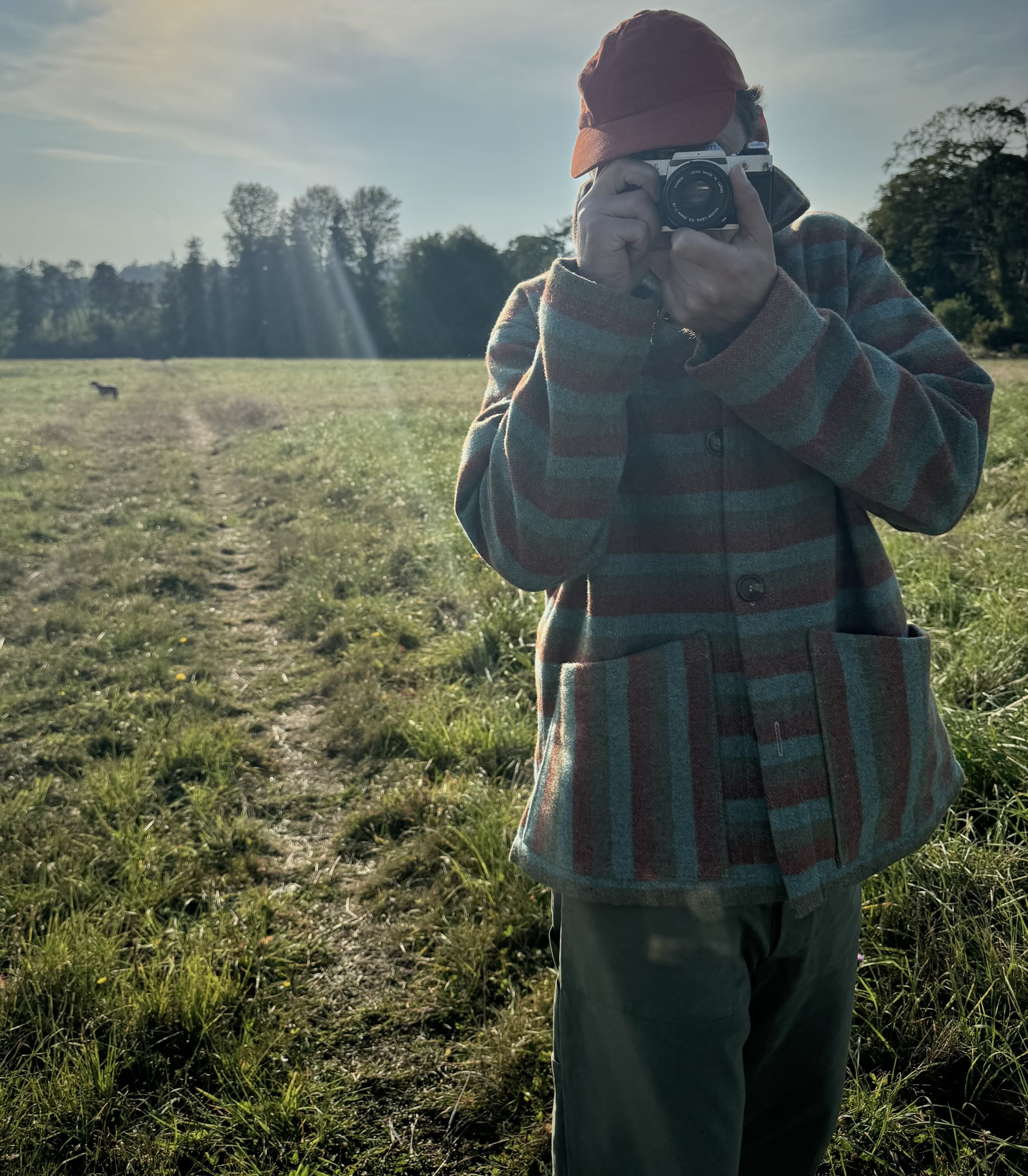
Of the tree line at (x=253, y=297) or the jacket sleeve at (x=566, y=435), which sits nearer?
the jacket sleeve at (x=566, y=435)

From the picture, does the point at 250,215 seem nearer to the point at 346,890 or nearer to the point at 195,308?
the point at 195,308

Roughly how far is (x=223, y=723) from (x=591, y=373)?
3713mm

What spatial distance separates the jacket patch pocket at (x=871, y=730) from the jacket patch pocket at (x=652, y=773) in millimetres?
168

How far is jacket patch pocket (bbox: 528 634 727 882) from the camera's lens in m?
1.20

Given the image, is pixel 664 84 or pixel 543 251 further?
pixel 543 251

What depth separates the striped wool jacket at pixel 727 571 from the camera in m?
1.18

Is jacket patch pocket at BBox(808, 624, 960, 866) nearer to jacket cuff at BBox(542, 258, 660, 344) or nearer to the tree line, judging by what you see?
jacket cuff at BBox(542, 258, 660, 344)

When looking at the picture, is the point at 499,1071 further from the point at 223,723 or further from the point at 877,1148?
the point at 223,723

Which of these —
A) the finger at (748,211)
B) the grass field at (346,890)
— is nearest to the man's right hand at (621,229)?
the finger at (748,211)

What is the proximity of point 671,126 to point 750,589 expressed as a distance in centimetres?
72

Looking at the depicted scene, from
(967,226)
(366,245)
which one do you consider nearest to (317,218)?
(366,245)

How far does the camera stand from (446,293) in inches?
1831

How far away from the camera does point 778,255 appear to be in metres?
1.35

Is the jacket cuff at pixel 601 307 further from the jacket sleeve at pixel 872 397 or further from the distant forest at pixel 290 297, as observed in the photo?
the distant forest at pixel 290 297
